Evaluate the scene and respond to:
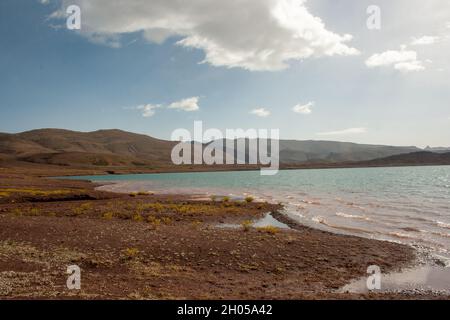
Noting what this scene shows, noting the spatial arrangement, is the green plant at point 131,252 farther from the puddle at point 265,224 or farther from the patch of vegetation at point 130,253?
the puddle at point 265,224

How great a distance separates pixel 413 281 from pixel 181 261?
427 inches

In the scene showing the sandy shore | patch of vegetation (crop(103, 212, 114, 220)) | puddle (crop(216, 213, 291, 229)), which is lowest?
puddle (crop(216, 213, 291, 229))

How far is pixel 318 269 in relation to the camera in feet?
48.2

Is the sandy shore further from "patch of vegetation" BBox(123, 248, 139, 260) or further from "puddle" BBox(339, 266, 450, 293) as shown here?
"puddle" BBox(339, 266, 450, 293)

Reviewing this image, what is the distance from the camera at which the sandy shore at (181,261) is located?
11.1m

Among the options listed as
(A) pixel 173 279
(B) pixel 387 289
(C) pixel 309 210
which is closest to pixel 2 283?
(A) pixel 173 279

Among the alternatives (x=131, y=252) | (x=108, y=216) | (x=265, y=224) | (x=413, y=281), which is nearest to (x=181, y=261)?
(x=131, y=252)

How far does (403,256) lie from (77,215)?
28.0 metres

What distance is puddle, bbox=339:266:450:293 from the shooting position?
12.4 m

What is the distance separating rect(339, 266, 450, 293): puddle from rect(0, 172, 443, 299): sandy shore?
24.5 inches

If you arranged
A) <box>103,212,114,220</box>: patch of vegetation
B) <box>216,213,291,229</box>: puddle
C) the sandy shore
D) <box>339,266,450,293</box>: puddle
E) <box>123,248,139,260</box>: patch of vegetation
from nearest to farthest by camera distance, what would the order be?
the sandy shore
<box>339,266,450,293</box>: puddle
<box>123,248,139,260</box>: patch of vegetation
<box>216,213,291,229</box>: puddle
<box>103,212,114,220</box>: patch of vegetation

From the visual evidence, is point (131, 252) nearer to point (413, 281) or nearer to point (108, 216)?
point (413, 281)

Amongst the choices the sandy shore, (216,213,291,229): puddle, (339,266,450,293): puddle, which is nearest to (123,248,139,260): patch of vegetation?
the sandy shore
